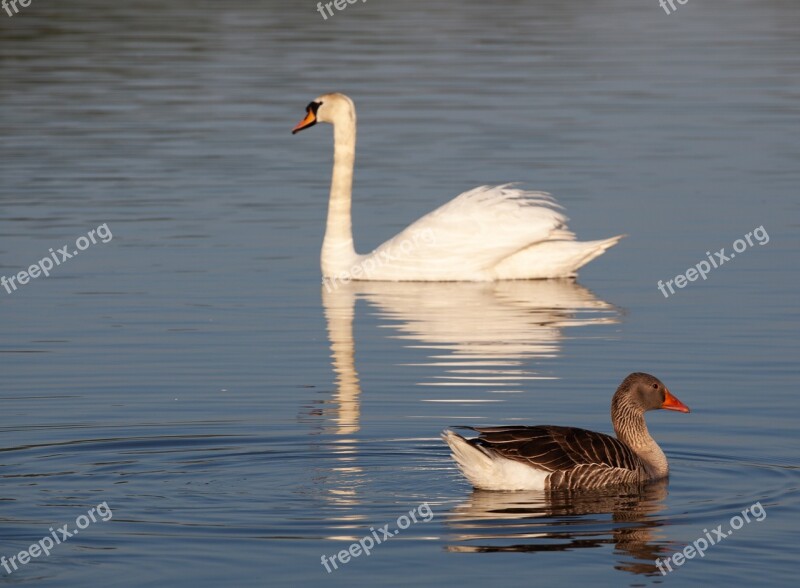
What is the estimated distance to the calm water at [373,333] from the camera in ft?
30.5

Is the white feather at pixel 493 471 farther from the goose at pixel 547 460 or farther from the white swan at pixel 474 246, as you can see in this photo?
the white swan at pixel 474 246

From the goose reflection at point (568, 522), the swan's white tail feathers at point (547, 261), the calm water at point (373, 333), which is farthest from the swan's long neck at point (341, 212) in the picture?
the goose reflection at point (568, 522)

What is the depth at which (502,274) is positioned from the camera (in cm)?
1786

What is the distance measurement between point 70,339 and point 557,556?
259 inches

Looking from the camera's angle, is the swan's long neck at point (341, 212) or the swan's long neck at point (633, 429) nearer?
the swan's long neck at point (633, 429)

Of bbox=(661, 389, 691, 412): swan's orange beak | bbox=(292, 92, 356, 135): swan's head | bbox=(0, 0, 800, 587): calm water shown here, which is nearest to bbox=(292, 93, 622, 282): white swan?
bbox=(0, 0, 800, 587): calm water

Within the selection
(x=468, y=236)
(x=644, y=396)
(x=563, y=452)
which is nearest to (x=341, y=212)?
(x=468, y=236)

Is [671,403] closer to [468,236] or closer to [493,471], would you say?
[493,471]

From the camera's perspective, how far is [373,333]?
1490 cm

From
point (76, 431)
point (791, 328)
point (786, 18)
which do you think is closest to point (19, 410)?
point (76, 431)

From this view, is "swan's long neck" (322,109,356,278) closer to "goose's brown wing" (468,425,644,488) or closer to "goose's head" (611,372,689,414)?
"goose's head" (611,372,689,414)

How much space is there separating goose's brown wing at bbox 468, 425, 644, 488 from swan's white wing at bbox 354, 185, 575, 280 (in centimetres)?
715

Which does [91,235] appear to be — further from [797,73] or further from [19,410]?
[797,73]

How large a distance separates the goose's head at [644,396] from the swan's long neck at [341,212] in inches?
274
